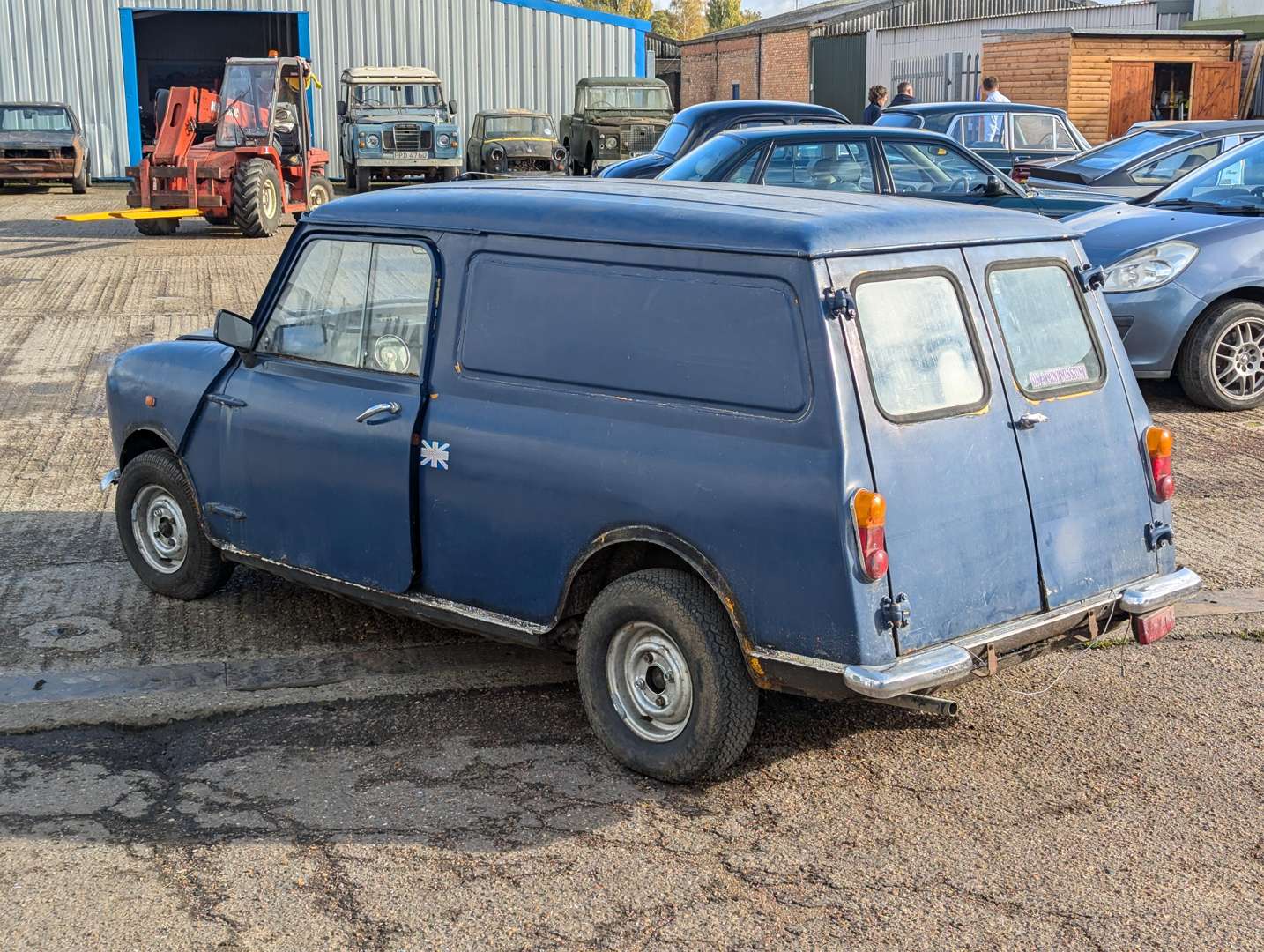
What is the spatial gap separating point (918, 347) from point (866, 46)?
43.4 m

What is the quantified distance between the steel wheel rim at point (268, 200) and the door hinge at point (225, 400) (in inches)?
601

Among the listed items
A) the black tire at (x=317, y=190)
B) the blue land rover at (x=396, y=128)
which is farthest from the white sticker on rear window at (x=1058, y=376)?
the blue land rover at (x=396, y=128)

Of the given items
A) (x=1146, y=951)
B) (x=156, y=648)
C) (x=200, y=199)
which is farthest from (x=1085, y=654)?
(x=200, y=199)

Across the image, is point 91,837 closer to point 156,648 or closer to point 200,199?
point 156,648

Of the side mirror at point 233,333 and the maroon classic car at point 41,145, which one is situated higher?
the maroon classic car at point 41,145

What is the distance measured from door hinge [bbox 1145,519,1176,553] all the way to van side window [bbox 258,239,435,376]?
2497mm

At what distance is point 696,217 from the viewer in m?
4.42

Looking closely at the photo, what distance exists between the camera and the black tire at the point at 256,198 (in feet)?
65.7

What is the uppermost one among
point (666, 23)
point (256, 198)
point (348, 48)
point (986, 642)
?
point (666, 23)

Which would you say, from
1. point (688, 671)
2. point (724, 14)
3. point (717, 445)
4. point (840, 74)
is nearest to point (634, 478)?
point (717, 445)

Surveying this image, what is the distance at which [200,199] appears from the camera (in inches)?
787

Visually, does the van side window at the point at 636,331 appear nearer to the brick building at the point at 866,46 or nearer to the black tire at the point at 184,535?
the black tire at the point at 184,535

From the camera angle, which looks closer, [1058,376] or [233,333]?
[1058,376]

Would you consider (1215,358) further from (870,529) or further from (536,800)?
(536,800)
